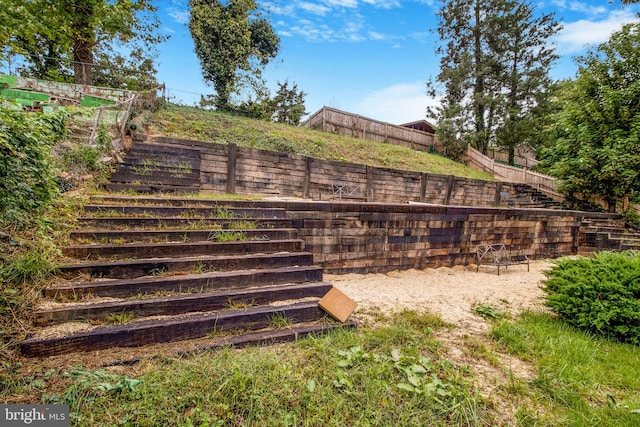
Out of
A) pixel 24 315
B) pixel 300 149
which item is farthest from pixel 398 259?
pixel 300 149

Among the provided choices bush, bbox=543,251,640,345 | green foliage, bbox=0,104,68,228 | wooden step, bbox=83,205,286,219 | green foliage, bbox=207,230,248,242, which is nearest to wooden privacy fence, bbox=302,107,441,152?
wooden step, bbox=83,205,286,219

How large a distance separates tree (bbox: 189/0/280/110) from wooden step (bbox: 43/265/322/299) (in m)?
14.1

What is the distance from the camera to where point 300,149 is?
33.3 ft

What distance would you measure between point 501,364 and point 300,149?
906cm

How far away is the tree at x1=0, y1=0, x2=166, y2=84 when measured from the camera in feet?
29.0

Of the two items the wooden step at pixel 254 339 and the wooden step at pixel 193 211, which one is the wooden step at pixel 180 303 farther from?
the wooden step at pixel 193 211

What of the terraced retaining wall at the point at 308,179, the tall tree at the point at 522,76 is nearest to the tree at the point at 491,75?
the tall tree at the point at 522,76

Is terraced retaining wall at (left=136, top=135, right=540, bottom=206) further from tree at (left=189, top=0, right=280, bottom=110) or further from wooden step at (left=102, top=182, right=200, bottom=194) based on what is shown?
tree at (left=189, top=0, right=280, bottom=110)

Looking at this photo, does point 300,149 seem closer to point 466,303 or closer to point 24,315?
point 466,303

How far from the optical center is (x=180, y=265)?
2781mm

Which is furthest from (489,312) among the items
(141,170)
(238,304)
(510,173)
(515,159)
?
(515,159)

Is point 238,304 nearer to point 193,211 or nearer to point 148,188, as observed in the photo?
point 193,211

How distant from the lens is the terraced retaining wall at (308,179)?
22.0 ft

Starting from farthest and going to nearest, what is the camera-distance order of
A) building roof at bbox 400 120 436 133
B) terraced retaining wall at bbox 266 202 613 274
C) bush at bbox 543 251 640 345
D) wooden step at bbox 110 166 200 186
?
1. building roof at bbox 400 120 436 133
2. wooden step at bbox 110 166 200 186
3. terraced retaining wall at bbox 266 202 613 274
4. bush at bbox 543 251 640 345
